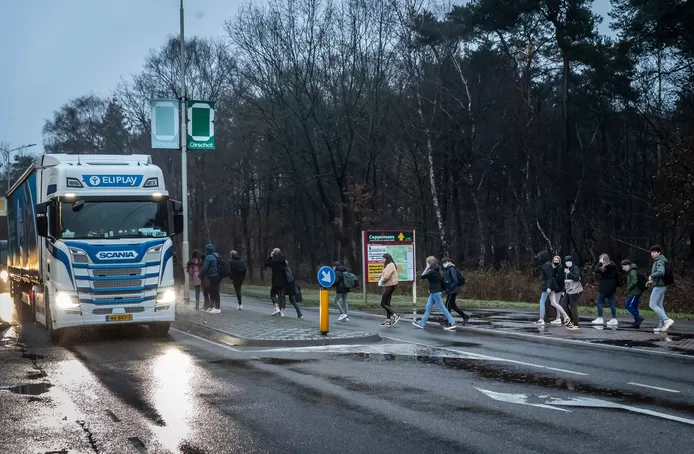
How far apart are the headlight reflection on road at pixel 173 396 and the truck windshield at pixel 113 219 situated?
3431mm

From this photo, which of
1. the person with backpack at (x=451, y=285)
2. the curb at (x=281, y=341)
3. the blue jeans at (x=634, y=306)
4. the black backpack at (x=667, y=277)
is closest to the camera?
the curb at (x=281, y=341)

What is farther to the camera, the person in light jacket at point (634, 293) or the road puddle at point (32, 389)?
the person in light jacket at point (634, 293)

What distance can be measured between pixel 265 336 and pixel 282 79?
97.8 feet

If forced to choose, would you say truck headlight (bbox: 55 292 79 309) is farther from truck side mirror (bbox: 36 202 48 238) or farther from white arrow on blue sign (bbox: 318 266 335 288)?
white arrow on blue sign (bbox: 318 266 335 288)

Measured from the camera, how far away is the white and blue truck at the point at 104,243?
17.2 m

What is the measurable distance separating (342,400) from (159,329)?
9.53 metres

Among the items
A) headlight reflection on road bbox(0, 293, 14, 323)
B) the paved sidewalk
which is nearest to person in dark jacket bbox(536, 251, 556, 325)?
the paved sidewalk

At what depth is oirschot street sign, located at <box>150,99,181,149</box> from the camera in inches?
1030

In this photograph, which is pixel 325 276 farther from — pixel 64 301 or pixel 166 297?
pixel 64 301

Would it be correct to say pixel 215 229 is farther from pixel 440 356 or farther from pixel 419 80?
pixel 440 356

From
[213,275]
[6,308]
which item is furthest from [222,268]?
[6,308]

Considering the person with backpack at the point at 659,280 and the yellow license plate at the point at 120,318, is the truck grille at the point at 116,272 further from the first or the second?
the person with backpack at the point at 659,280

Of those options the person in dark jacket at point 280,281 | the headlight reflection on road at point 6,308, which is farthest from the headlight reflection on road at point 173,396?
the headlight reflection on road at point 6,308

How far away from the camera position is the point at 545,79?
54.0 metres
